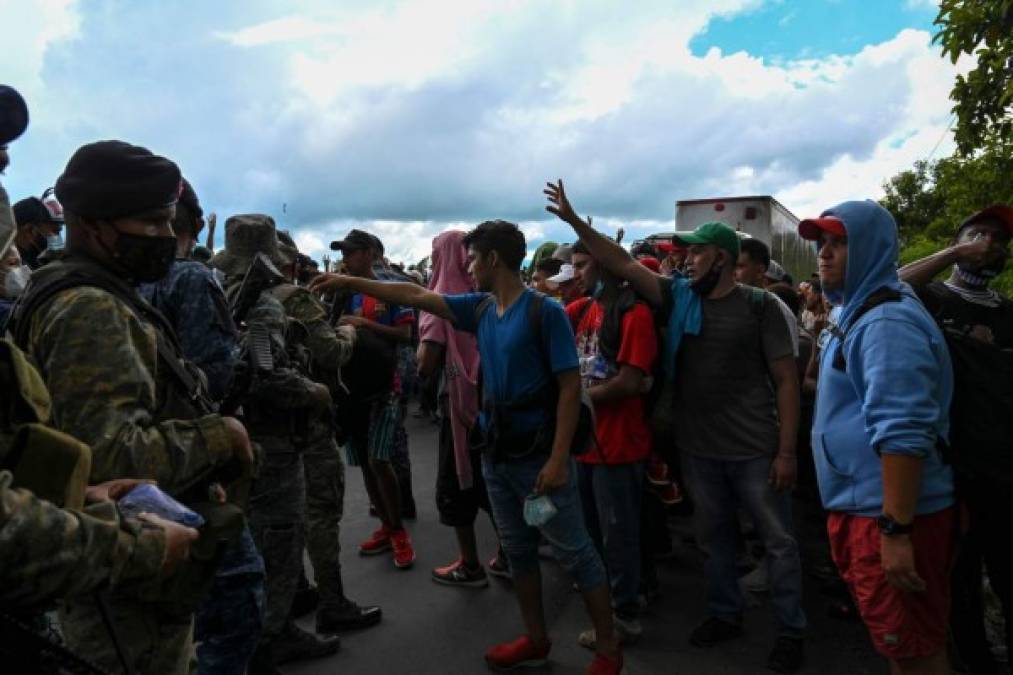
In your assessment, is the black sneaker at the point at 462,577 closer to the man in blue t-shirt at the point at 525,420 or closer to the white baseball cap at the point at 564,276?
the man in blue t-shirt at the point at 525,420

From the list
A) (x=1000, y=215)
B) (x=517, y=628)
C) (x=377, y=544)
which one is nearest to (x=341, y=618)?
(x=517, y=628)

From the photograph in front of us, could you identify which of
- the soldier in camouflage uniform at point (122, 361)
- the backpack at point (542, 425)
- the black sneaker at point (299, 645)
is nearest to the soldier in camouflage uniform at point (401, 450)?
the black sneaker at point (299, 645)

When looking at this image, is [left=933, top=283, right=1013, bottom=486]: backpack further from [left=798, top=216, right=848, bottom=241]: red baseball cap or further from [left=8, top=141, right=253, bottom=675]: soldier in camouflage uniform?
[left=8, top=141, right=253, bottom=675]: soldier in camouflage uniform

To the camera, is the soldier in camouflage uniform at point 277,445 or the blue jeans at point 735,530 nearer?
the soldier in camouflage uniform at point 277,445

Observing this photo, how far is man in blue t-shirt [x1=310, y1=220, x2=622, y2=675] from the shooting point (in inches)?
114

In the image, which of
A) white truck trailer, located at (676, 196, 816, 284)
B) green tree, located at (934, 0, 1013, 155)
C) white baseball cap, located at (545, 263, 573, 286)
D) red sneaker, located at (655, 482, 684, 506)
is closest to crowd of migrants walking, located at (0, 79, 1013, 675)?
red sneaker, located at (655, 482, 684, 506)

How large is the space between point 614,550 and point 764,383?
1157 millimetres

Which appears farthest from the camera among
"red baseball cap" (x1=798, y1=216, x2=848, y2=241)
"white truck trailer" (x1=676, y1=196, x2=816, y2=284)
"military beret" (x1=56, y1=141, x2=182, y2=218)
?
"white truck trailer" (x1=676, y1=196, x2=816, y2=284)

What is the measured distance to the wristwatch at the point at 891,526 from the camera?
6.64 ft

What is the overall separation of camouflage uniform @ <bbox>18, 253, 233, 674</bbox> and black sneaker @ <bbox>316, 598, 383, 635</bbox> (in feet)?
6.11

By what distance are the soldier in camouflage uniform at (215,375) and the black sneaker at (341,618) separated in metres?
1.32

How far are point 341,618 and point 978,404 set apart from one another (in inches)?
125

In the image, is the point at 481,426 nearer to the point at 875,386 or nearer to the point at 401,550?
the point at 875,386

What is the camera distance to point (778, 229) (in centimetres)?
1332
